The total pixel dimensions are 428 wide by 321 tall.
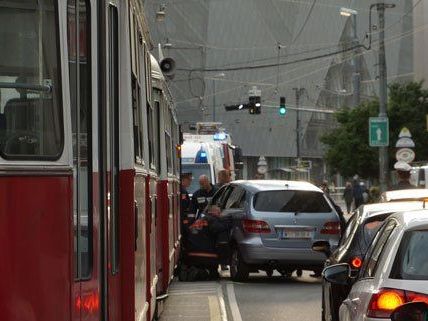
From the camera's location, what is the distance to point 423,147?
50469 mm

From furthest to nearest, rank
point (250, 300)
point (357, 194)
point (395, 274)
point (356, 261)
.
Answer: point (357, 194) < point (250, 300) < point (356, 261) < point (395, 274)

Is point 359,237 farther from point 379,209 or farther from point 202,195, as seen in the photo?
point 202,195

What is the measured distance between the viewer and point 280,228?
1548 centimetres

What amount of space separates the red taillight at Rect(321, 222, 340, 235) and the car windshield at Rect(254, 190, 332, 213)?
0.88 feet

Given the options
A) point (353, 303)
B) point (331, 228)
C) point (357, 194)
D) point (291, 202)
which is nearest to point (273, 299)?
point (331, 228)

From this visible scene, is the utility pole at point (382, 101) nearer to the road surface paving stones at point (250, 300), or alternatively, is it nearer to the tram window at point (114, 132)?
the road surface paving stones at point (250, 300)

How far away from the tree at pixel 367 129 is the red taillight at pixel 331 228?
3431 centimetres

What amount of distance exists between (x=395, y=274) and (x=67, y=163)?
221 cm

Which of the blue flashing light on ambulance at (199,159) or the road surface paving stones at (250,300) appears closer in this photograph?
the road surface paving stones at (250,300)

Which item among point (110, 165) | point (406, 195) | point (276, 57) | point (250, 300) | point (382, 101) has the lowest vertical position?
point (250, 300)

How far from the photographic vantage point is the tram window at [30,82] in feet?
13.6

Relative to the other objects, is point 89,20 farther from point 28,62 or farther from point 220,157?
point 220,157

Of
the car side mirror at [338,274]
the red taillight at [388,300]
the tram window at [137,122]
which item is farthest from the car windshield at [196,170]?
the red taillight at [388,300]

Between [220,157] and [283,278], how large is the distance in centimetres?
1266
